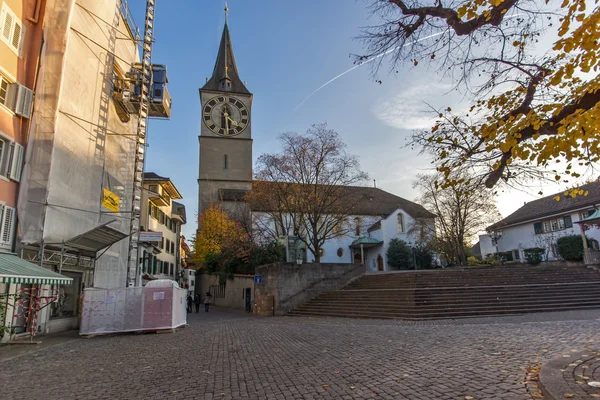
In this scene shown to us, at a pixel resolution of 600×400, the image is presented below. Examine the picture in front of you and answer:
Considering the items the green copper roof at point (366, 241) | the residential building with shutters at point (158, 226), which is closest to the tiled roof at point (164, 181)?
the residential building with shutters at point (158, 226)

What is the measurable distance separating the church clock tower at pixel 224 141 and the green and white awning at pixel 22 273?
121 ft

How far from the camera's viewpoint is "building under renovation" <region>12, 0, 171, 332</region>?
43.8 ft

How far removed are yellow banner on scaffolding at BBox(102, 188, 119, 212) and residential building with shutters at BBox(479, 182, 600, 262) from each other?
1302 inches

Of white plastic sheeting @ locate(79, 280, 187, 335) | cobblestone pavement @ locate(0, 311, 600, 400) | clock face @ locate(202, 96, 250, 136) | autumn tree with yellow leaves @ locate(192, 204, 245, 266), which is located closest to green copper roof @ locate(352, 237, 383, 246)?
autumn tree with yellow leaves @ locate(192, 204, 245, 266)

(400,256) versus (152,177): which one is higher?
(152,177)

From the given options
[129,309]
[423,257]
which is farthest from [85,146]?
[423,257]

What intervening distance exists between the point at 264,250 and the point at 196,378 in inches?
860

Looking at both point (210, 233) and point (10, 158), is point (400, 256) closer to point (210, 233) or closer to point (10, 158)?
point (210, 233)

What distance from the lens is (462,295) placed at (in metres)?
18.8

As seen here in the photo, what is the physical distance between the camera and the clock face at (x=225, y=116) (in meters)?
54.1

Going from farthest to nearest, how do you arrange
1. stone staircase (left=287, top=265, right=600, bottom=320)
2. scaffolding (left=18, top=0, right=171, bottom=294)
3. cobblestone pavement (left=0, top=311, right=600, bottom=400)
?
stone staircase (left=287, top=265, right=600, bottom=320) < scaffolding (left=18, top=0, right=171, bottom=294) < cobblestone pavement (left=0, top=311, right=600, bottom=400)

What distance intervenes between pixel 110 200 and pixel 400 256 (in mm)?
34550

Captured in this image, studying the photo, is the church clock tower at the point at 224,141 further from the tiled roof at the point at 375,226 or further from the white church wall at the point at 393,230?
the white church wall at the point at 393,230

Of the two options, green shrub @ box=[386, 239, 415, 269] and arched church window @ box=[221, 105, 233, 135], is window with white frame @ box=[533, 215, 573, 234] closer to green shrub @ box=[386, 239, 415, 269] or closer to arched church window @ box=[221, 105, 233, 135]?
green shrub @ box=[386, 239, 415, 269]
